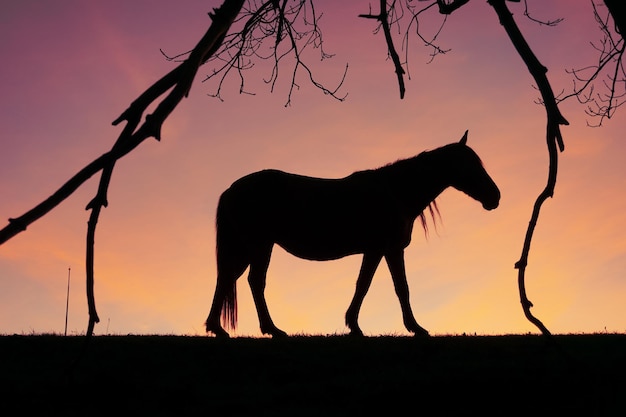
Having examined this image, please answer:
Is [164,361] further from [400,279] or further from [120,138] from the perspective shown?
[120,138]

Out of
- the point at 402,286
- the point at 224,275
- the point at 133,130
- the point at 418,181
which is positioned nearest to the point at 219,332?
the point at 224,275

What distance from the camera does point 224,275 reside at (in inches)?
404

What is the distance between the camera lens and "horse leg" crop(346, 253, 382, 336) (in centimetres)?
1031

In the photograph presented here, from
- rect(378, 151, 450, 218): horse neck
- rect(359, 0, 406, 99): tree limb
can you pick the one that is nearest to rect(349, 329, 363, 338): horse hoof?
rect(378, 151, 450, 218): horse neck

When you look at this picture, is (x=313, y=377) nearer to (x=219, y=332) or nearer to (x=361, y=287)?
(x=219, y=332)

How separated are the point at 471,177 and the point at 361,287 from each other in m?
2.38

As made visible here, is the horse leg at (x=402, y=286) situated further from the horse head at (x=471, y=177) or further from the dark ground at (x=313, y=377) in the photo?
the horse head at (x=471, y=177)

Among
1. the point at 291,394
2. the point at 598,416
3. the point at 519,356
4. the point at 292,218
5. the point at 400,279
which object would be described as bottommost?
the point at 598,416

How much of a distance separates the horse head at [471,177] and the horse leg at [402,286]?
147 centimetres

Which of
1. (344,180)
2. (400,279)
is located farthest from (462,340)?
(344,180)

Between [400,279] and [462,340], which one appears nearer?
[462,340]

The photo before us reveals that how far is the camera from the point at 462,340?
29.8 feet

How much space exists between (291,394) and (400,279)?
383 centimetres

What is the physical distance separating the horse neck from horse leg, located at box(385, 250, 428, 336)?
0.81 meters
